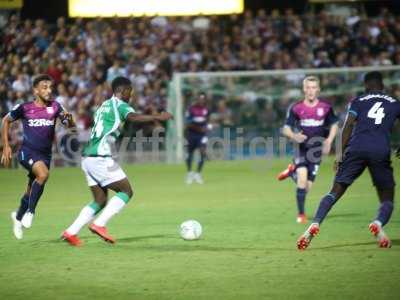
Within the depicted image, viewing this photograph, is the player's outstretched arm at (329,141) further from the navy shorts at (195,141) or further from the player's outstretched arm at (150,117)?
the navy shorts at (195,141)

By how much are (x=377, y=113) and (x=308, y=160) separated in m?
3.44

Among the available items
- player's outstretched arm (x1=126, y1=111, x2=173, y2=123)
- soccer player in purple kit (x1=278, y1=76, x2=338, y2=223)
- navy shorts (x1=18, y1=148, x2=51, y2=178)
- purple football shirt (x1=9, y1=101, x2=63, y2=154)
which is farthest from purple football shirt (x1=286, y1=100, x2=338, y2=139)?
navy shorts (x1=18, y1=148, x2=51, y2=178)

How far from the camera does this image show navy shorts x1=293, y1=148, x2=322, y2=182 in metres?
13.6

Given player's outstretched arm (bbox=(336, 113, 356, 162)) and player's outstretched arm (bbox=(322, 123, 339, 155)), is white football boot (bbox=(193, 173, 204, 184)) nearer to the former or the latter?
player's outstretched arm (bbox=(322, 123, 339, 155))

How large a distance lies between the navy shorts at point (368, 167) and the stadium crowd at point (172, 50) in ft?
51.3

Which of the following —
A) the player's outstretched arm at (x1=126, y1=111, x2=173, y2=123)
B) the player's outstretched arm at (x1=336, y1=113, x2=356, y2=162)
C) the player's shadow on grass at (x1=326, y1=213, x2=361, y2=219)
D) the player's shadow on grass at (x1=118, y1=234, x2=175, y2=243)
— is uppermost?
the player's outstretched arm at (x1=126, y1=111, x2=173, y2=123)

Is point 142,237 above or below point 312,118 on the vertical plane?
below

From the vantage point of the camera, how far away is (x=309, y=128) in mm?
13773

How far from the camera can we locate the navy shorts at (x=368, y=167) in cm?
1024

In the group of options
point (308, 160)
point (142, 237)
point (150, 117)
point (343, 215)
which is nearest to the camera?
point (150, 117)

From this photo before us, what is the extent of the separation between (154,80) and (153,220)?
13.1 m

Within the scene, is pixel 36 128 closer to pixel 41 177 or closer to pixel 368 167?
pixel 41 177

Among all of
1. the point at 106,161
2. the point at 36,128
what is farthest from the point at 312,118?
the point at 36,128

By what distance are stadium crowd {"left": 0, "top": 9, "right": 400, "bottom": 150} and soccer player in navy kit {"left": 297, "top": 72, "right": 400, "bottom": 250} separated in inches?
614
